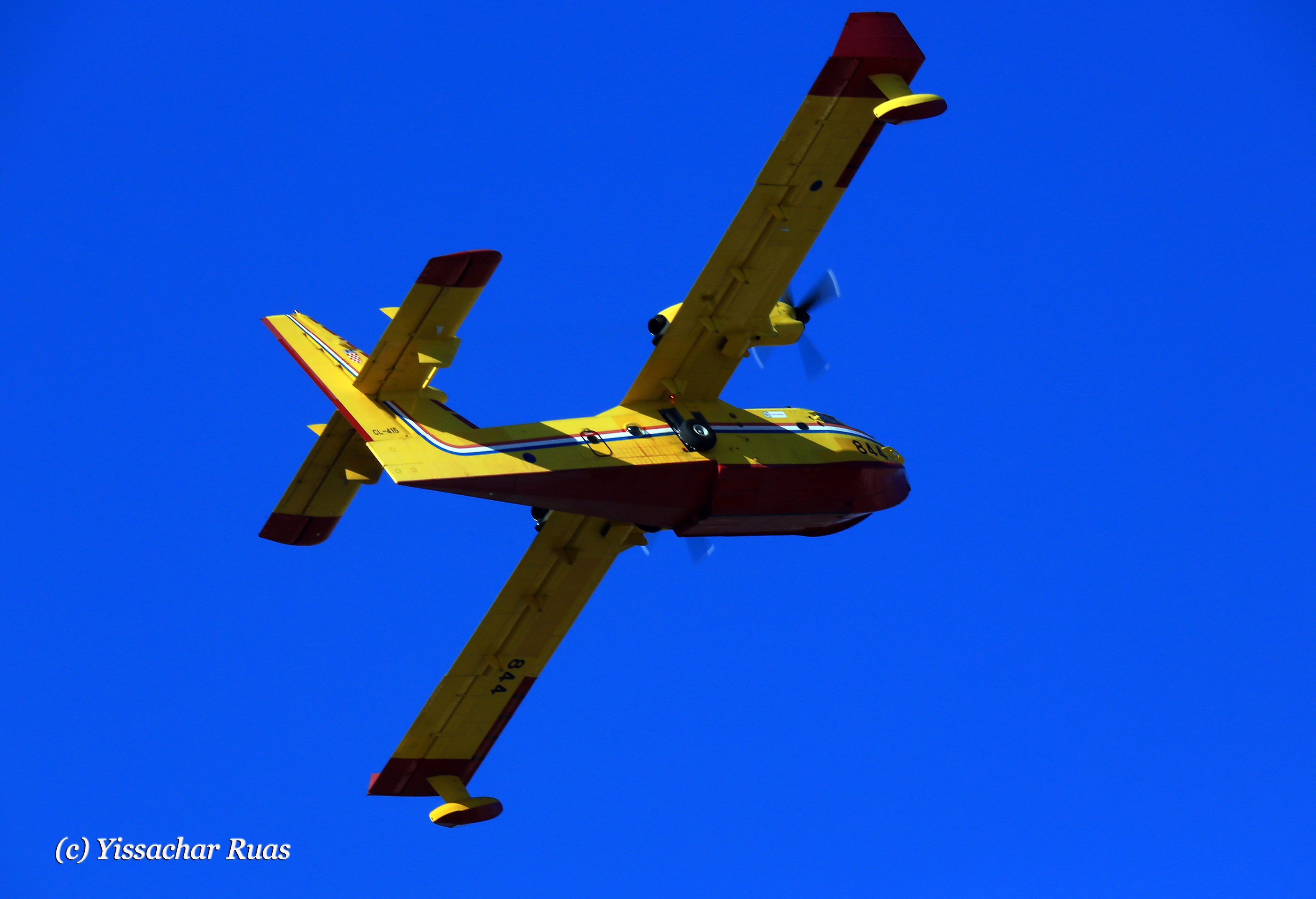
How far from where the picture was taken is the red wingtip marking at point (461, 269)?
1945 cm

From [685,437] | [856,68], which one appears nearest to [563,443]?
[685,437]

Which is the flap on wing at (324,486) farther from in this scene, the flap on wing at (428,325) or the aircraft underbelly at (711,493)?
the aircraft underbelly at (711,493)

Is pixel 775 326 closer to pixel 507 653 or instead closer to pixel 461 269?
pixel 461 269

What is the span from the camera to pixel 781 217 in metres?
21.7

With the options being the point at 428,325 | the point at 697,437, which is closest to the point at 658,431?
the point at 697,437

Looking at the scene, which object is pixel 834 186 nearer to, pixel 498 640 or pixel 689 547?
pixel 689 547

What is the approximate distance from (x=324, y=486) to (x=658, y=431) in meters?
5.55

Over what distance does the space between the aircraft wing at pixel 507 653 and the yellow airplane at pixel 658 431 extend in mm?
43

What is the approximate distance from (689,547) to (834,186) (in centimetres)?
585

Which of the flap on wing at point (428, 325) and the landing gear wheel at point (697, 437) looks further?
the landing gear wheel at point (697, 437)

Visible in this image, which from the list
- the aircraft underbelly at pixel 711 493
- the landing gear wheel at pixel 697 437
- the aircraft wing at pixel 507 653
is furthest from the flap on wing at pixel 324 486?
the landing gear wheel at pixel 697 437

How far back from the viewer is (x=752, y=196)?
2145cm

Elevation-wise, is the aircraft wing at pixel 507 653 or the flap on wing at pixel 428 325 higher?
the flap on wing at pixel 428 325

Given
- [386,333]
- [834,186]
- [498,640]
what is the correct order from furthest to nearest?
[498,640]
[834,186]
[386,333]
